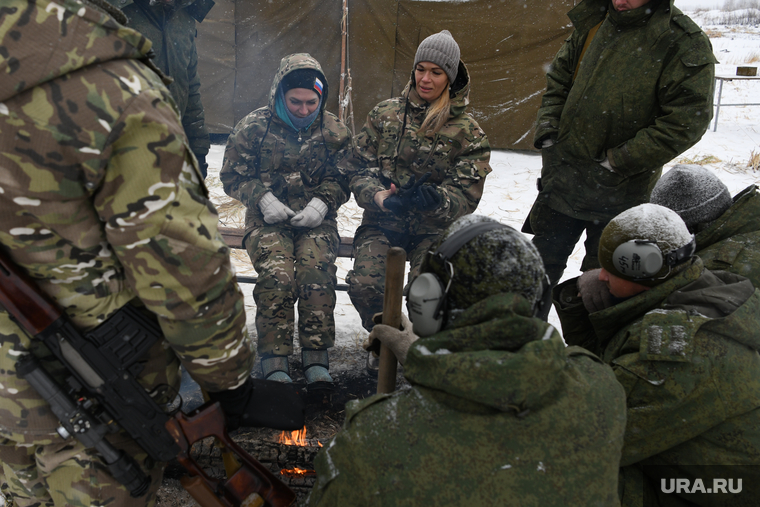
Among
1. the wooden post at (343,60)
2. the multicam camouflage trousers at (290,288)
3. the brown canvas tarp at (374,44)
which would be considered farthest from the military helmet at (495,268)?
the brown canvas tarp at (374,44)

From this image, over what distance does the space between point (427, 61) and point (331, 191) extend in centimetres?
102

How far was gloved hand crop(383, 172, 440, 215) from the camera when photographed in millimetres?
2992

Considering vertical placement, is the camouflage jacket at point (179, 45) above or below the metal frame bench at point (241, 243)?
above

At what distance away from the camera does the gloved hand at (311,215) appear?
10.5ft

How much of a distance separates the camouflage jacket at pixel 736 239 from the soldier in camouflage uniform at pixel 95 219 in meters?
1.94

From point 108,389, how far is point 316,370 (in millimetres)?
1613

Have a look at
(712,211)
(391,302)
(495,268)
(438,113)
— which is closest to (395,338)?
(391,302)

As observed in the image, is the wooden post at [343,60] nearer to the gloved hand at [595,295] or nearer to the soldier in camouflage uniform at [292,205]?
the soldier in camouflage uniform at [292,205]

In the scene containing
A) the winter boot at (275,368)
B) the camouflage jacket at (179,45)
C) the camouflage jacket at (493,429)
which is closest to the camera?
the camouflage jacket at (493,429)

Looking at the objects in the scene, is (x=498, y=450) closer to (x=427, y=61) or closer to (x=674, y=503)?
(x=674, y=503)

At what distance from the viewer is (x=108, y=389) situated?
1.37m

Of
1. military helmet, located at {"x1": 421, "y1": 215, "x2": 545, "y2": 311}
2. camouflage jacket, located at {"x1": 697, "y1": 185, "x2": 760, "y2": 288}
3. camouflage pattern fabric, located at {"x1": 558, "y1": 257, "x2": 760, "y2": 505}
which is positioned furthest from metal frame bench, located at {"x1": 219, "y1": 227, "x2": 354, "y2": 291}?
military helmet, located at {"x1": 421, "y1": 215, "x2": 545, "y2": 311}

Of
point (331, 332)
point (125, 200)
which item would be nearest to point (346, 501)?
point (125, 200)

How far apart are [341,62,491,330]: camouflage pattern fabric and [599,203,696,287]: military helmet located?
1.42 m
